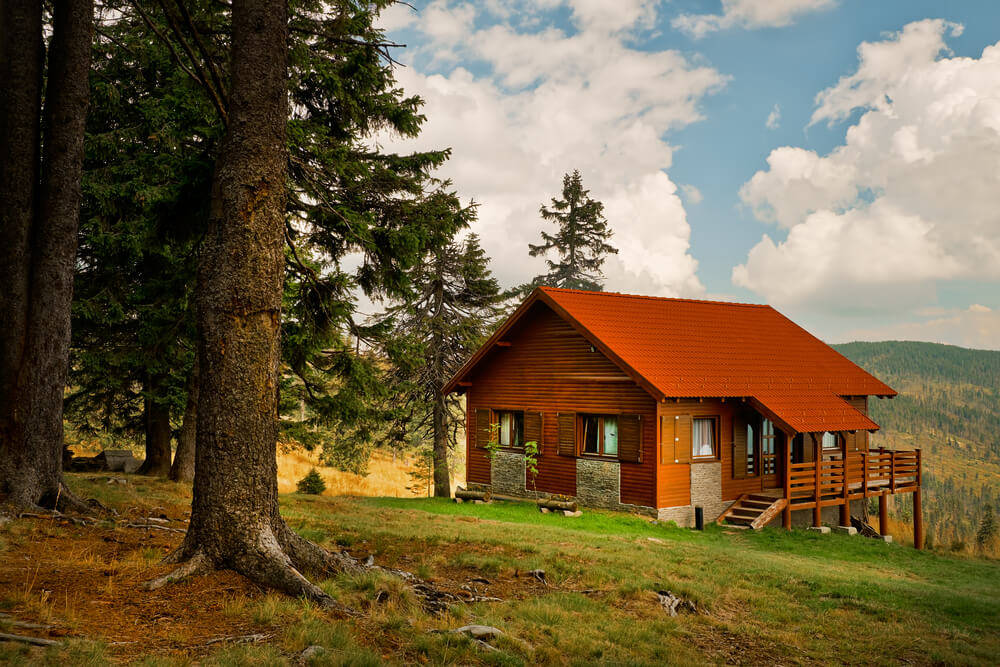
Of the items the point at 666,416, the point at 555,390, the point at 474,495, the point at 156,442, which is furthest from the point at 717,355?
the point at 156,442

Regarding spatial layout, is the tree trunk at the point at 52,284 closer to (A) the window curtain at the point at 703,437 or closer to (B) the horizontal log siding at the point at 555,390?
(B) the horizontal log siding at the point at 555,390

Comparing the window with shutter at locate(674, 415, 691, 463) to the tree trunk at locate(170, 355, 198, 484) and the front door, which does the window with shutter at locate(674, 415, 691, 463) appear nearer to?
the front door

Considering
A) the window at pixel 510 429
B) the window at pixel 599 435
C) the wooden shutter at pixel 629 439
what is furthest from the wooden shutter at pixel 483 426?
the wooden shutter at pixel 629 439

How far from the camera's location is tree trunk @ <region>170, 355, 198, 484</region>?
16.7m

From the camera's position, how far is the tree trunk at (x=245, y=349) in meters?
6.83

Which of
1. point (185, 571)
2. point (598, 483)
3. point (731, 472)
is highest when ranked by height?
point (185, 571)

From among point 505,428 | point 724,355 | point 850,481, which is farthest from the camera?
point 505,428

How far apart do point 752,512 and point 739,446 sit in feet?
7.49

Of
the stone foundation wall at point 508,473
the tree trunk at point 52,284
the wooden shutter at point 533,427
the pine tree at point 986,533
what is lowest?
the pine tree at point 986,533

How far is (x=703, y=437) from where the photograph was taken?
21797 mm

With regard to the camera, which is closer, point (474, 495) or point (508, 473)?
point (474, 495)

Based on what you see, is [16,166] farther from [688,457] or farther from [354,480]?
[354,480]

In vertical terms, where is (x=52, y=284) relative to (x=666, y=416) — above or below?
above

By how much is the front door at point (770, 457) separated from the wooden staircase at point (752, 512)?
1.71m
